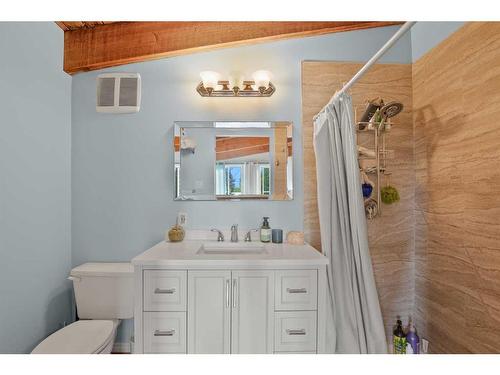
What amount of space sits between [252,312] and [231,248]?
19.1 inches

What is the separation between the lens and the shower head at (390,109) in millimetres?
1812

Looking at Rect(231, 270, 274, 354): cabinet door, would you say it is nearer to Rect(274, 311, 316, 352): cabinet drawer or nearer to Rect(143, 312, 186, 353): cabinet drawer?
Rect(274, 311, 316, 352): cabinet drawer

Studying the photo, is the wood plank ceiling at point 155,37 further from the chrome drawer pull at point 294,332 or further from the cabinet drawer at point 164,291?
the chrome drawer pull at point 294,332

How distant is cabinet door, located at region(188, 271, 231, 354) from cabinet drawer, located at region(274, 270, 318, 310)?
27 cm

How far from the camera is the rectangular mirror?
203 centimetres

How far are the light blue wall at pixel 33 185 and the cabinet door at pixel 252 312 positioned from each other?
1.26m

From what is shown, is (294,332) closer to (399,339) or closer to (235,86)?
(399,339)

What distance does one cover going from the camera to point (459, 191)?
163 centimetres

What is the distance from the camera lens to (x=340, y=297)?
1.62 metres

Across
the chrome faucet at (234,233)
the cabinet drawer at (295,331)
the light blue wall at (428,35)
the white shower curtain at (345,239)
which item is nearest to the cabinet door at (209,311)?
the cabinet drawer at (295,331)

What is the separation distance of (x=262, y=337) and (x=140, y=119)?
1676 mm

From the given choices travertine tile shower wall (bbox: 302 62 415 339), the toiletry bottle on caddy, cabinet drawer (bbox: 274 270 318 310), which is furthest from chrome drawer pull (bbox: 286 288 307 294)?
travertine tile shower wall (bbox: 302 62 415 339)

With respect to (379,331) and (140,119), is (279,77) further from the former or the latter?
(379,331)
